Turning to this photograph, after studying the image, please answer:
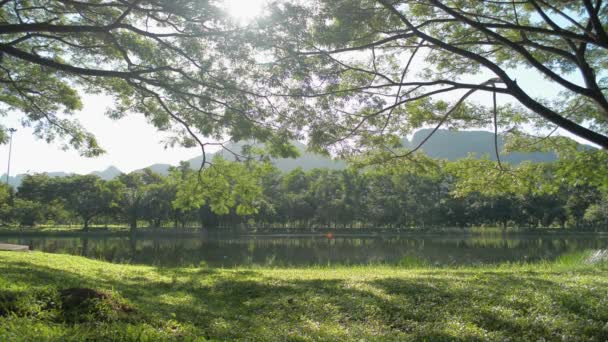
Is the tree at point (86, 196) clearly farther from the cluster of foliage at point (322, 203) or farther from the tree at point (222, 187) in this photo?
the tree at point (222, 187)

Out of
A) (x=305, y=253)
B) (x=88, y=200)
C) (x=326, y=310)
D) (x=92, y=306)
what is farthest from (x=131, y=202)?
(x=92, y=306)

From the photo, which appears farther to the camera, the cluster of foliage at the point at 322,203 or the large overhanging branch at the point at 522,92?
the cluster of foliage at the point at 322,203

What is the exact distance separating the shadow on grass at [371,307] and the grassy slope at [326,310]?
1cm

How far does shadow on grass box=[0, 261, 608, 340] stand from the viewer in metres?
4.59

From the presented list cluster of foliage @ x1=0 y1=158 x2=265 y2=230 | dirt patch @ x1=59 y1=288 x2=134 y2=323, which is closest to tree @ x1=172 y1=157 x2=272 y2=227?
dirt patch @ x1=59 y1=288 x2=134 y2=323

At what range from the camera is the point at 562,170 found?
740cm

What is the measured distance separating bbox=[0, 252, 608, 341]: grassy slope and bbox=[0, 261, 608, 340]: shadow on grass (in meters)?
0.01

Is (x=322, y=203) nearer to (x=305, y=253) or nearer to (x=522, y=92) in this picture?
(x=305, y=253)

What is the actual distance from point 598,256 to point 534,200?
44163 millimetres

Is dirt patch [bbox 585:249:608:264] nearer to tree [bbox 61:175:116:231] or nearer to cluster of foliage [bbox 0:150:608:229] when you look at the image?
cluster of foliage [bbox 0:150:608:229]

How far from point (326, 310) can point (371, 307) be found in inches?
22.8

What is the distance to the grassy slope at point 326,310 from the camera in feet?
13.5

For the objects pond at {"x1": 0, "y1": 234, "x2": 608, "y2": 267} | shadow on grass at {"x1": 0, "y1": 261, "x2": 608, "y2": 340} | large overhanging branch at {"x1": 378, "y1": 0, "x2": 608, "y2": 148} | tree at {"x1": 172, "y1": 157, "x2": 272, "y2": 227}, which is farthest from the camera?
pond at {"x1": 0, "y1": 234, "x2": 608, "y2": 267}

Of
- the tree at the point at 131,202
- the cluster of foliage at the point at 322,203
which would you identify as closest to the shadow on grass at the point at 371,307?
the cluster of foliage at the point at 322,203
